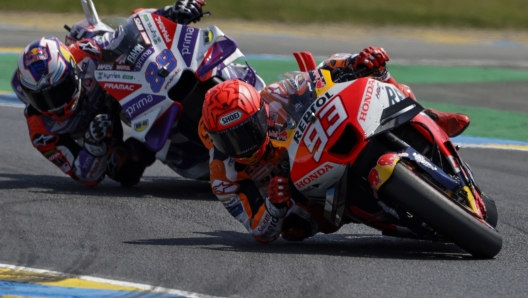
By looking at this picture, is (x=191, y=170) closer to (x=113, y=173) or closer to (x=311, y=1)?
(x=113, y=173)

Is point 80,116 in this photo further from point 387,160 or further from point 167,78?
point 387,160

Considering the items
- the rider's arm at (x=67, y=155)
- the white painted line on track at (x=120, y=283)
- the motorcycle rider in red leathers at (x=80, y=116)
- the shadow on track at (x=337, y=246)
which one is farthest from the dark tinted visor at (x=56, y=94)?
the white painted line on track at (x=120, y=283)

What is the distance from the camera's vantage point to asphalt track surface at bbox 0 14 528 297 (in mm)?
4840

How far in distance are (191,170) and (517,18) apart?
17971 mm

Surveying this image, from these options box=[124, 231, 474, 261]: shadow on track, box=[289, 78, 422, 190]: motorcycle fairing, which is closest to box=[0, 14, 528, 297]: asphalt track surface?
box=[124, 231, 474, 261]: shadow on track

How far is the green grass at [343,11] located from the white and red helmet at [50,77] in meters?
14.5

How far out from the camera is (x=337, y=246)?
5965 millimetres

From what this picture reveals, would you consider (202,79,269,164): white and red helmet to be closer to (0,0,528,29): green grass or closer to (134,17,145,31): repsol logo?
(134,17,145,31): repsol logo

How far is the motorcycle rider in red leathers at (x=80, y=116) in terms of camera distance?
8.02m

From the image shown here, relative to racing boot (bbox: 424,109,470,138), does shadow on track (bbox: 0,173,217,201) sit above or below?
below

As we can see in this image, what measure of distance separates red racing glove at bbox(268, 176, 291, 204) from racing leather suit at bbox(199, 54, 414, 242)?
12 centimetres

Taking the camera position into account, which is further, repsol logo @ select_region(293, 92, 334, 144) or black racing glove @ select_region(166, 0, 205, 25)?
black racing glove @ select_region(166, 0, 205, 25)

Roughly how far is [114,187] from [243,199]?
2.81m

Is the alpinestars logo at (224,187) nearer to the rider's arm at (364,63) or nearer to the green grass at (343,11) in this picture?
the rider's arm at (364,63)
